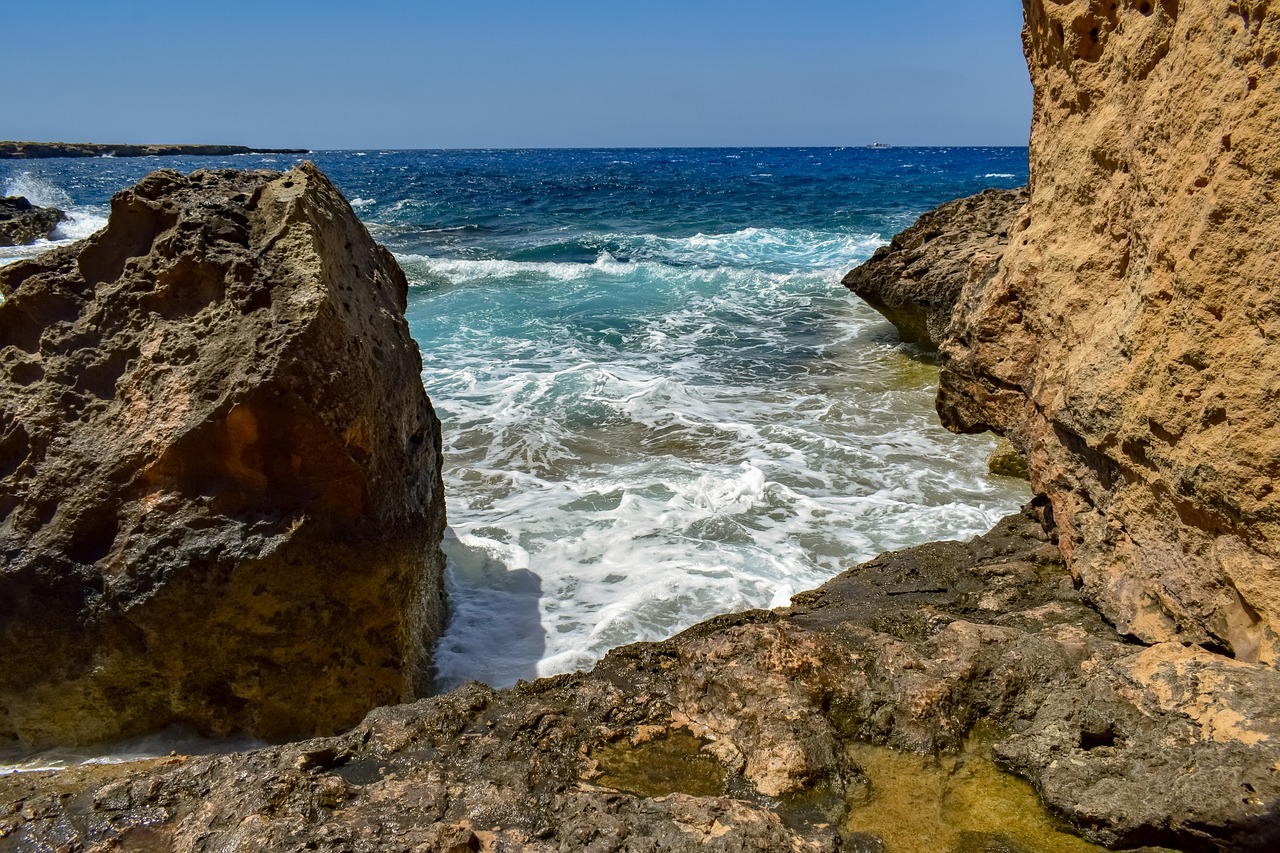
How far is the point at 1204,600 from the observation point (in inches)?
80.6

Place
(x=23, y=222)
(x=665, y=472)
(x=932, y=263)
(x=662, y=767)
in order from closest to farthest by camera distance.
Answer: (x=662, y=767) → (x=665, y=472) → (x=932, y=263) → (x=23, y=222)

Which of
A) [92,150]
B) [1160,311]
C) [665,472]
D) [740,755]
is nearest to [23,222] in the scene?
[665,472]

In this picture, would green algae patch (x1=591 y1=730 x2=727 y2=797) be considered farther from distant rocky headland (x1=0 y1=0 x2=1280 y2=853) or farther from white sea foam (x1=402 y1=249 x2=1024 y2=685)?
white sea foam (x1=402 y1=249 x2=1024 y2=685)

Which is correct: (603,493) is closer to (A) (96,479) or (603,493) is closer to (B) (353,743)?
(A) (96,479)

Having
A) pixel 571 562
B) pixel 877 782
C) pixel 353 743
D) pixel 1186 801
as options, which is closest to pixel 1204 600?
pixel 1186 801

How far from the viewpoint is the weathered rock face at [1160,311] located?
6.07ft

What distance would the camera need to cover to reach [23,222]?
19891 millimetres

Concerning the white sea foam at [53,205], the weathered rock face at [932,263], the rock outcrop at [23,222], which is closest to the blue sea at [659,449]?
the weathered rock face at [932,263]

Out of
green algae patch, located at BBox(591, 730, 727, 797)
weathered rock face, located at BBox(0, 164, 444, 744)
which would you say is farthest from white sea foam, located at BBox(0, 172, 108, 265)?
green algae patch, located at BBox(591, 730, 727, 797)

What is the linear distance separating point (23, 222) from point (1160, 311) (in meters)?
24.1

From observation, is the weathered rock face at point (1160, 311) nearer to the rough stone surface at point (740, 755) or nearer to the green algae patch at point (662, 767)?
the rough stone surface at point (740, 755)

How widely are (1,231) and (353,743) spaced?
2267 cm

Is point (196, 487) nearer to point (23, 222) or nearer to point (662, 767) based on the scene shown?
point (662, 767)

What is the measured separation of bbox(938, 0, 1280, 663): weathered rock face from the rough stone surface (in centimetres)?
22
